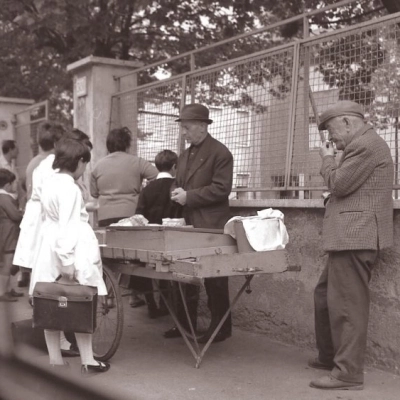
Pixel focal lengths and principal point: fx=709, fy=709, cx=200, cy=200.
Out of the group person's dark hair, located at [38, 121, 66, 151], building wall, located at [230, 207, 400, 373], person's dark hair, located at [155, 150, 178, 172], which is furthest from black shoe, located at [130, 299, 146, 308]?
person's dark hair, located at [38, 121, 66, 151]

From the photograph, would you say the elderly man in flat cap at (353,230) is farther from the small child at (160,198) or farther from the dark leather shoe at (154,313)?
the dark leather shoe at (154,313)

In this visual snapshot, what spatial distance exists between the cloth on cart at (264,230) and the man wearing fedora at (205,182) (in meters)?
0.74

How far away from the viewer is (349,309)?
4488 millimetres

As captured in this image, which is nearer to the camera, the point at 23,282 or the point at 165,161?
the point at 165,161

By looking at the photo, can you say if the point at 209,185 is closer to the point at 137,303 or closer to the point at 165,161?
the point at 165,161

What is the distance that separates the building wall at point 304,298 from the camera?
4.95 m

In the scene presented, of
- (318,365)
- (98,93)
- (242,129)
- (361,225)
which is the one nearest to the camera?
(361,225)

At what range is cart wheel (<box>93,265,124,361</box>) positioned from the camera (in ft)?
16.9

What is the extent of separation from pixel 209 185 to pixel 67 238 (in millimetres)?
1449

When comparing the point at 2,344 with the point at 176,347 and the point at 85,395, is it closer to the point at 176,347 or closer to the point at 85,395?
the point at 85,395

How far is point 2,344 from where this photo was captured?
1161 millimetres

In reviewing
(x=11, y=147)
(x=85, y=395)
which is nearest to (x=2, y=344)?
(x=85, y=395)

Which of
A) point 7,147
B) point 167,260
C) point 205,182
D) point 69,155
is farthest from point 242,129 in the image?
point 7,147

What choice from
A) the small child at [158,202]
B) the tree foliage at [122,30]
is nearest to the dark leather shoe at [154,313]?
the small child at [158,202]
